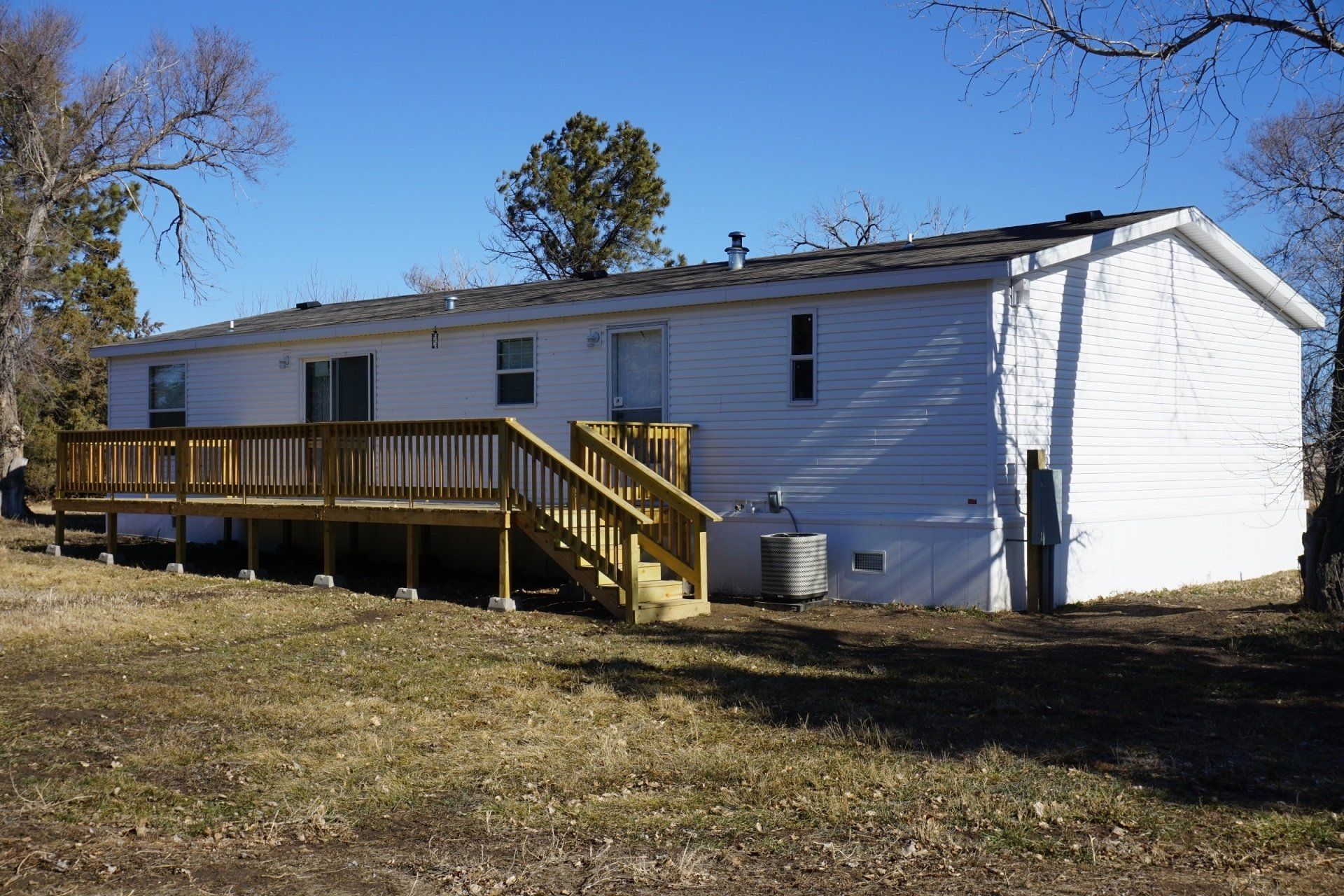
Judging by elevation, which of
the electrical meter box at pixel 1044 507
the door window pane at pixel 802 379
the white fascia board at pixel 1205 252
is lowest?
the electrical meter box at pixel 1044 507

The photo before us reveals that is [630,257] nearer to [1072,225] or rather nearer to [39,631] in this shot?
[1072,225]

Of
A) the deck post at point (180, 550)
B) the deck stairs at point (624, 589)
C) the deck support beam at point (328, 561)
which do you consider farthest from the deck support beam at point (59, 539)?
the deck stairs at point (624, 589)

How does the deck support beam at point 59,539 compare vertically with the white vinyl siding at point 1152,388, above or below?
below

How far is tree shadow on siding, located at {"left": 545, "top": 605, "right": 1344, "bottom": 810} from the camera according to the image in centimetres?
659

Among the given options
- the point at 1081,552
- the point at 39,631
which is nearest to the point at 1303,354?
the point at 1081,552

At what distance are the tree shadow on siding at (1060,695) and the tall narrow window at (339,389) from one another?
7754 mm

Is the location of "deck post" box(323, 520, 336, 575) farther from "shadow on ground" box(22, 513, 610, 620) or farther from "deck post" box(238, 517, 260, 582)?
"deck post" box(238, 517, 260, 582)

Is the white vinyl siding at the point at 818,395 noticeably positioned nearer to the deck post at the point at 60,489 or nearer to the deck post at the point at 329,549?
the deck post at the point at 329,549

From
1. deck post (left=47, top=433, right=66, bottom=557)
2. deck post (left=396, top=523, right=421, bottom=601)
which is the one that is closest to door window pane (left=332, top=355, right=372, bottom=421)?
deck post (left=47, top=433, right=66, bottom=557)

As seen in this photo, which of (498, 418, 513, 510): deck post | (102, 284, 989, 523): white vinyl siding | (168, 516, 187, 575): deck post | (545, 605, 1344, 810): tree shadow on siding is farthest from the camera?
(168, 516, 187, 575): deck post

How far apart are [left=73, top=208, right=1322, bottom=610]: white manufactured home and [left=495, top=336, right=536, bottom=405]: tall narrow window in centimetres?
3

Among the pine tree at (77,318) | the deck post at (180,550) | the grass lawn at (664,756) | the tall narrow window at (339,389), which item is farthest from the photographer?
the pine tree at (77,318)

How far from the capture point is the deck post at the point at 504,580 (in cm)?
1241

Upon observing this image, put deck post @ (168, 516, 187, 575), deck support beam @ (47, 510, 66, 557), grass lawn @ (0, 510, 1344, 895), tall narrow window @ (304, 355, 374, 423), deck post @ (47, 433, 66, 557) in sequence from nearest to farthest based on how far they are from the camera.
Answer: grass lawn @ (0, 510, 1344, 895) → deck post @ (168, 516, 187, 575) → tall narrow window @ (304, 355, 374, 423) → deck post @ (47, 433, 66, 557) → deck support beam @ (47, 510, 66, 557)
